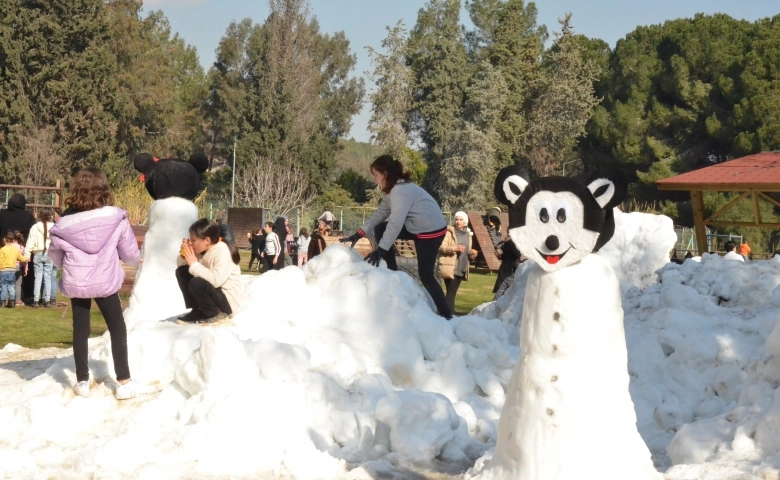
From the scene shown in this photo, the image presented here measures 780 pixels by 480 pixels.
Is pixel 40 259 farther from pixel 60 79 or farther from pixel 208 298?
pixel 60 79

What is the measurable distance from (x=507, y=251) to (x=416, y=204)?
452 centimetres

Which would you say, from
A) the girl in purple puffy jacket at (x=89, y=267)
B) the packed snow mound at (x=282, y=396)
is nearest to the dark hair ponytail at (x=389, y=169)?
the packed snow mound at (x=282, y=396)

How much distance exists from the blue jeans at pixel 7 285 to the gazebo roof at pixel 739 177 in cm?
1054

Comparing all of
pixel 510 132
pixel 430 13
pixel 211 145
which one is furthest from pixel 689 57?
pixel 211 145

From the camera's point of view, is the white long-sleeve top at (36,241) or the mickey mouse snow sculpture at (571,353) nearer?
the mickey mouse snow sculpture at (571,353)

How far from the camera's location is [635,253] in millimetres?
9742

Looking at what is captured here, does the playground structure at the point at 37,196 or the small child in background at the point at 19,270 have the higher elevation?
the playground structure at the point at 37,196

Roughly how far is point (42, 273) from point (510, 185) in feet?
38.8

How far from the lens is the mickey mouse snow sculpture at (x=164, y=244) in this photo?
800 cm

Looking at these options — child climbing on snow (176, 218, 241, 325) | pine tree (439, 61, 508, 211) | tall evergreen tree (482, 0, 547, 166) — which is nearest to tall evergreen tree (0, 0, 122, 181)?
pine tree (439, 61, 508, 211)

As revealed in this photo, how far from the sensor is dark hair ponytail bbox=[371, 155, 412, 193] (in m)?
8.19

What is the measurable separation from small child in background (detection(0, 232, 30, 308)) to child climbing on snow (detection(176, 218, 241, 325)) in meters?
7.78

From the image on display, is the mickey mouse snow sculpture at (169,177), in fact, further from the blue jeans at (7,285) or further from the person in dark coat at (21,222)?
the person in dark coat at (21,222)

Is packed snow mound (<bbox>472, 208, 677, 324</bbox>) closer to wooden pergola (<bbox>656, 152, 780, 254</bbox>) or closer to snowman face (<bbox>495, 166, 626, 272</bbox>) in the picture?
snowman face (<bbox>495, 166, 626, 272</bbox>)
